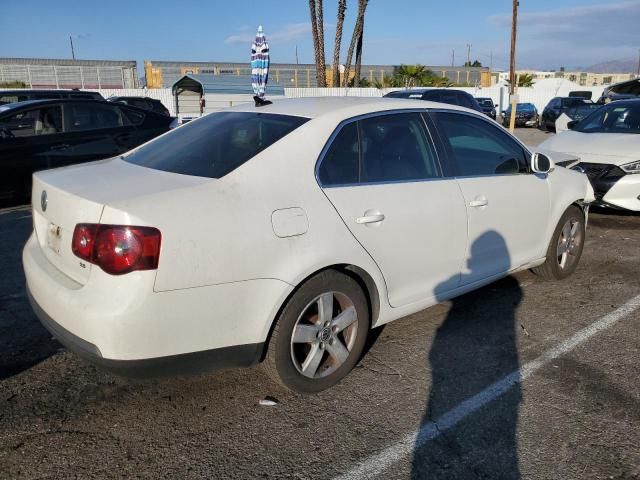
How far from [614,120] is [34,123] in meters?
8.21

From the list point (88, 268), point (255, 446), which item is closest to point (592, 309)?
point (255, 446)

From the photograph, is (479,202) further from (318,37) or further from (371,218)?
(318,37)

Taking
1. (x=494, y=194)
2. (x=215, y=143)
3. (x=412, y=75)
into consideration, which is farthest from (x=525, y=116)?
(x=215, y=143)

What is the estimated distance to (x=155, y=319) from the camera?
2.46 meters

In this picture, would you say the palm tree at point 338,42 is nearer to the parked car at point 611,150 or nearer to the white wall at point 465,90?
the white wall at point 465,90

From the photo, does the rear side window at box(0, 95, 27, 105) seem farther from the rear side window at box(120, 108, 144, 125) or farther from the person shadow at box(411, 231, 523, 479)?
the person shadow at box(411, 231, 523, 479)

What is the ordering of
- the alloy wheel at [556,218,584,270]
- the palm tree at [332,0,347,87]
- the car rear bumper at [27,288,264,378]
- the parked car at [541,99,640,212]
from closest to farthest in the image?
1. the car rear bumper at [27,288,264,378]
2. the alloy wheel at [556,218,584,270]
3. the parked car at [541,99,640,212]
4. the palm tree at [332,0,347,87]

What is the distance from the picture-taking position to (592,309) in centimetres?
440

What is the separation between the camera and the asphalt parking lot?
101 inches

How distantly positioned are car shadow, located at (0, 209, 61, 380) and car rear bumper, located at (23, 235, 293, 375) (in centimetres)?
89

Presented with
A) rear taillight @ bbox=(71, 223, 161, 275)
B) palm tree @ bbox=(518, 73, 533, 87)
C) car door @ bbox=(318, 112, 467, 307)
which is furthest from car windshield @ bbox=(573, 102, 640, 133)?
palm tree @ bbox=(518, 73, 533, 87)

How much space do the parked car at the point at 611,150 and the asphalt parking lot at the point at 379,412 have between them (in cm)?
291

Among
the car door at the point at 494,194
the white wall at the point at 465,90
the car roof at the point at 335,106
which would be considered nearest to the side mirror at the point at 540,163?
the car door at the point at 494,194

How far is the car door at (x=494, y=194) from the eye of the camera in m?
3.83
